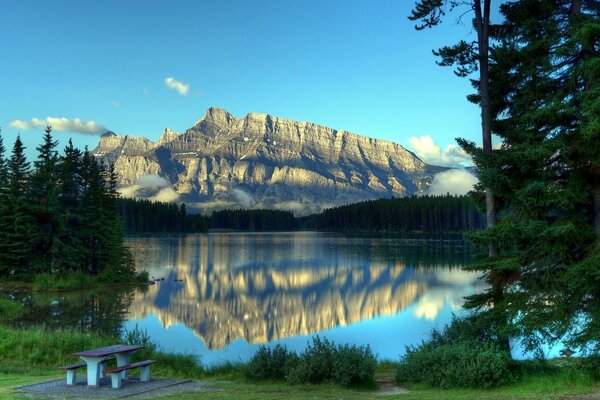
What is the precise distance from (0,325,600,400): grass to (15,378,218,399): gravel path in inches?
16.8

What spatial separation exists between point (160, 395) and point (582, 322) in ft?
36.1

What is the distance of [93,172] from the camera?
55750mm

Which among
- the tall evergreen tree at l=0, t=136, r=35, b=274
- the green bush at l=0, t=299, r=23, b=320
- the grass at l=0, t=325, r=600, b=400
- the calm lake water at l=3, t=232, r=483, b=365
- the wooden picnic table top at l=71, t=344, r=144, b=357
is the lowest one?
the calm lake water at l=3, t=232, r=483, b=365

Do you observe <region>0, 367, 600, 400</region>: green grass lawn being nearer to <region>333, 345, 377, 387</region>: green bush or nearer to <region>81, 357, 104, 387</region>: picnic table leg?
<region>333, 345, 377, 387</region>: green bush

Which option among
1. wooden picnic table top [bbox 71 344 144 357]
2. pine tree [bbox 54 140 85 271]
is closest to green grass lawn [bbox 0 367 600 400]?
wooden picnic table top [bbox 71 344 144 357]

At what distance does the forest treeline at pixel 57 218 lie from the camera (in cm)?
5044

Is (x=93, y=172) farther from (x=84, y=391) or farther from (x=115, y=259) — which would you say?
(x=84, y=391)

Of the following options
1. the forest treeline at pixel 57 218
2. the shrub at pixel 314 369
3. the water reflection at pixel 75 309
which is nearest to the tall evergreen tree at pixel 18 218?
the forest treeline at pixel 57 218

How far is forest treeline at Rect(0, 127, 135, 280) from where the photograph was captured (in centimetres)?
5044

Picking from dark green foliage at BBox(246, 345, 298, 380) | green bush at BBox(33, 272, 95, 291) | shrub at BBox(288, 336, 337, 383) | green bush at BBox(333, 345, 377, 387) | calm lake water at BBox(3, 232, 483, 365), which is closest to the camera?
green bush at BBox(333, 345, 377, 387)

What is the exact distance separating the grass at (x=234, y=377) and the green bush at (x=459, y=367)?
327mm

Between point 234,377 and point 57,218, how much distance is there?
4145cm

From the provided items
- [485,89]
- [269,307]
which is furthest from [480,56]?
[269,307]

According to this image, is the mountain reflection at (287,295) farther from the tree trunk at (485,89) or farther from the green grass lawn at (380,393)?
the tree trunk at (485,89)
